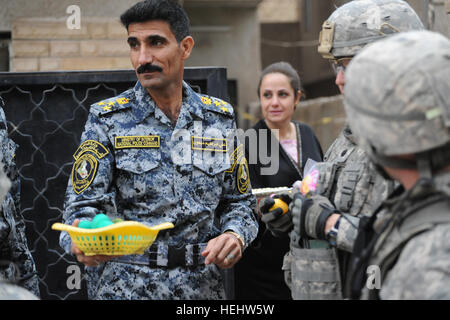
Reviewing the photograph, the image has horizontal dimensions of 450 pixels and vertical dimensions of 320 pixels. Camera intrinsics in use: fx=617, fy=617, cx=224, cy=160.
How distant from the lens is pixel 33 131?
3736mm

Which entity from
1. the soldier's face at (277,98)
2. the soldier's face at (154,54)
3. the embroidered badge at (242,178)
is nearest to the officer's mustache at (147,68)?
the soldier's face at (154,54)

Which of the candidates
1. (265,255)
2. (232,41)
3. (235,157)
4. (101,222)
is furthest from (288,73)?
(232,41)

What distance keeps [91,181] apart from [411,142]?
1350 mm

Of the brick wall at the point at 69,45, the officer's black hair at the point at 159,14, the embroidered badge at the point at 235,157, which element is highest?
the brick wall at the point at 69,45

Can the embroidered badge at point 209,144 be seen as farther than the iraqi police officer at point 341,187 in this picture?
Yes

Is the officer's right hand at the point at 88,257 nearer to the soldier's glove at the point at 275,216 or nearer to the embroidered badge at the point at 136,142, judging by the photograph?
the embroidered badge at the point at 136,142

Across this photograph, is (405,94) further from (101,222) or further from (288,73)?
(288,73)

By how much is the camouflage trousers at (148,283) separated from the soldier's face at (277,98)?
168cm

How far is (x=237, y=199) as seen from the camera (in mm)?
2848

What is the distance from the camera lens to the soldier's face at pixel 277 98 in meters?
4.08

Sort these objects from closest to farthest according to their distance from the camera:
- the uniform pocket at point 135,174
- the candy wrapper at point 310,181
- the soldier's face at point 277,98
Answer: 1. the candy wrapper at point 310,181
2. the uniform pocket at point 135,174
3. the soldier's face at point 277,98

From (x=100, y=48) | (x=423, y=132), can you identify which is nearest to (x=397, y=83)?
(x=423, y=132)

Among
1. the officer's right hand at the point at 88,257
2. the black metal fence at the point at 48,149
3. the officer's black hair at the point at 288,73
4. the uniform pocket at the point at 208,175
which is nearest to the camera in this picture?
the officer's right hand at the point at 88,257
